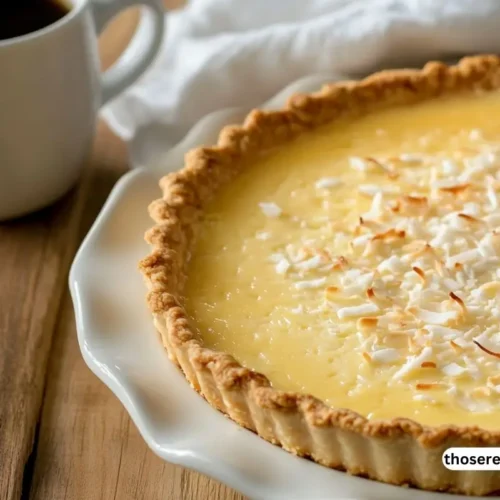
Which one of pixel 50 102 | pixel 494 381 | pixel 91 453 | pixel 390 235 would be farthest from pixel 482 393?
pixel 50 102

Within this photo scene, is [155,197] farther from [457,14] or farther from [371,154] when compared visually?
[457,14]

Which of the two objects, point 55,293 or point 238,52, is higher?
point 238,52

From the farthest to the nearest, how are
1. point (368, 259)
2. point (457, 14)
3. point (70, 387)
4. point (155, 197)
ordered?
point (457, 14) → point (155, 197) → point (70, 387) → point (368, 259)

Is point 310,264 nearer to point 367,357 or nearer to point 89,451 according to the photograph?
point 367,357

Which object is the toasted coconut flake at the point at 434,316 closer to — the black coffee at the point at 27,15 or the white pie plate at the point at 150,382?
the white pie plate at the point at 150,382

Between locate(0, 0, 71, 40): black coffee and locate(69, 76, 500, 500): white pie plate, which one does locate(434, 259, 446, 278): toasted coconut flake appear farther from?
locate(0, 0, 71, 40): black coffee

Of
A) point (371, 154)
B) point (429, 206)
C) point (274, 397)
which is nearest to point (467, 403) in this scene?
point (274, 397)
